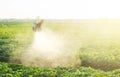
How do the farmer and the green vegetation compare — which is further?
the farmer

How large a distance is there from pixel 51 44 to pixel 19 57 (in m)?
6.60

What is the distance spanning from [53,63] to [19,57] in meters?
2.73

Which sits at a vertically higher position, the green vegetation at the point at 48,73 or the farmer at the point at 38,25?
the farmer at the point at 38,25

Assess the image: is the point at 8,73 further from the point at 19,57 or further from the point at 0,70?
the point at 19,57

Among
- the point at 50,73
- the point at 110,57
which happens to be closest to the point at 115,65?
the point at 110,57

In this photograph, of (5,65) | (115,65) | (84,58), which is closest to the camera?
(5,65)

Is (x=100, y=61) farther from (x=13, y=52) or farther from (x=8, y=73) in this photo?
(x=8, y=73)

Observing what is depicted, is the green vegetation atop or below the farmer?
below

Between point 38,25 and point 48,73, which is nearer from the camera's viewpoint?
point 48,73

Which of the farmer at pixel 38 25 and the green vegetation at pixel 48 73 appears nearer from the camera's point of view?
the green vegetation at pixel 48 73

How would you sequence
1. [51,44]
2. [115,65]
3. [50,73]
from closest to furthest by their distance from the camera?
[50,73]
[115,65]
[51,44]

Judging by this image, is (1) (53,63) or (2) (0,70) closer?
(2) (0,70)

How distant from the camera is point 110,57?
26.3 metres

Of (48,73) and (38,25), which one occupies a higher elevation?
(38,25)
